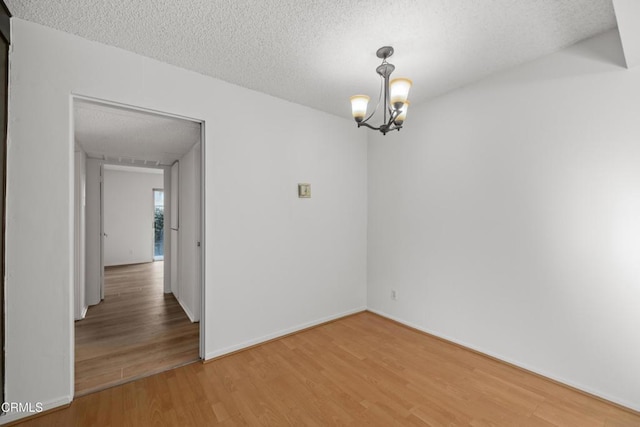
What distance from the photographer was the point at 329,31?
1924 millimetres

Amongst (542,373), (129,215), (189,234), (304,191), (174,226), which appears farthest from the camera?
(129,215)

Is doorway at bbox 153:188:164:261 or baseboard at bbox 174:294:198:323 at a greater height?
doorway at bbox 153:188:164:261

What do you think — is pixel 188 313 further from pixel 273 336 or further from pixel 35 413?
pixel 35 413

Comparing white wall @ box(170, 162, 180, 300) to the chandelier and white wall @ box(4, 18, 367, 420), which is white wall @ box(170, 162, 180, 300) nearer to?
white wall @ box(4, 18, 367, 420)

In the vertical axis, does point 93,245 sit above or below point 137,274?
above

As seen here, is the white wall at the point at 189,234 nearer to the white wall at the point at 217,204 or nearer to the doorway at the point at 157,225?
the white wall at the point at 217,204

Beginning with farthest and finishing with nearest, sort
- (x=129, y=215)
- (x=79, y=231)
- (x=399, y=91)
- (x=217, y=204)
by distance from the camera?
(x=129, y=215) → (x=79, y=231) → (x=217, y=204) → (x=399, y=91)

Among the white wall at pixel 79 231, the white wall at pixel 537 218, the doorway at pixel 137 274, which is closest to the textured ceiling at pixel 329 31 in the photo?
the white wall at pixel 537 218

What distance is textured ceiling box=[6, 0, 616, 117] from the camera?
170 cm

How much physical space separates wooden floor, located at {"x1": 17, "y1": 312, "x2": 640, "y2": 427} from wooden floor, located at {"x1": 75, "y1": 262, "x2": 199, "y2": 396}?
0.21 metres

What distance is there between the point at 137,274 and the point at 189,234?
366 centimetres

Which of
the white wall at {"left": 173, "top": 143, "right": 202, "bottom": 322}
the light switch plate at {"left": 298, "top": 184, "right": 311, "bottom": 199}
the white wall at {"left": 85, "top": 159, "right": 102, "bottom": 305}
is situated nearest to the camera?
the light switch plate at {"left": 298, "top": 184, "right": 311, "bottom": 199}

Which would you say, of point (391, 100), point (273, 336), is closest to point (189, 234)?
point (273, 336)

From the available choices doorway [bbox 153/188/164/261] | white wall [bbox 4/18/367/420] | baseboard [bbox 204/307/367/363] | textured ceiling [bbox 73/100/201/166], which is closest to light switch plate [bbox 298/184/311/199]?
white wall [bbox 4/18/367/420]
